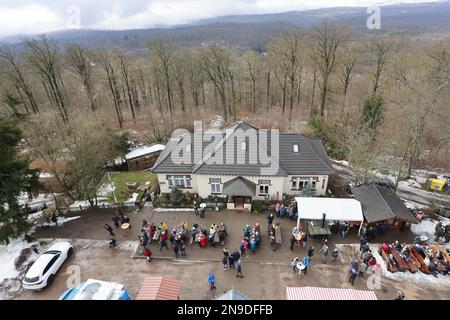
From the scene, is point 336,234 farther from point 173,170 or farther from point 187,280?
point 173,170

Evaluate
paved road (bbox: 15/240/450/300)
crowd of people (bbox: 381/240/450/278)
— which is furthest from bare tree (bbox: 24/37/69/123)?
crowd of people (bbox: 381/240/450/278)

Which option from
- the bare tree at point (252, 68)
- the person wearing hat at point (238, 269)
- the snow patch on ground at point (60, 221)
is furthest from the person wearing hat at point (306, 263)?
the bare tree at point (252, 68)

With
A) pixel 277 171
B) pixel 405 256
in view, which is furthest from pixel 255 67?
pixel 405 256

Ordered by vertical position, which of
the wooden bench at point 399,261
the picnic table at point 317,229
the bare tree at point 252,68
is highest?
the bare tree at point 252,68

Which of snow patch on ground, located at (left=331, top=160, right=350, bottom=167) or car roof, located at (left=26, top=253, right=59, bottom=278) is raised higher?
car roof, located at (left=26, top=253, right=59, bottom=278)

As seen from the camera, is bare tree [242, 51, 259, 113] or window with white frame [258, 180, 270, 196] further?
bare tree [242, 51, 259, 113]

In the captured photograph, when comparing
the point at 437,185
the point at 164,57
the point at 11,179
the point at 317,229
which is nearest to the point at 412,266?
the point at 317,229

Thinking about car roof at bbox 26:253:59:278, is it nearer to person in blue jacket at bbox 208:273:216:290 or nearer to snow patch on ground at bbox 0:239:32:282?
snow patch on ground at bbox 0:239:32:282

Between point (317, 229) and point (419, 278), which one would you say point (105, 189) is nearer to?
point (317, 229)

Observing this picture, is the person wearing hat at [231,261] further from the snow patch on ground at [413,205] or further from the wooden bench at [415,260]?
the snow patch on ground at [413,205]
